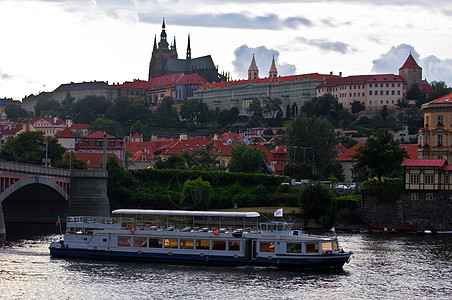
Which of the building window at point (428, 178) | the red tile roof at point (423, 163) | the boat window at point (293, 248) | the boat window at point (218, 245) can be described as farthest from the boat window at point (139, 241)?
the building window at point (428, 178)

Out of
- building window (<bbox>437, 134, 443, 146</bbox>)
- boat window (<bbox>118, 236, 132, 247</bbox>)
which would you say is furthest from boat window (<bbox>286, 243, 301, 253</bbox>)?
building window (<bbox>437, 134, 443, 146</bbox>)

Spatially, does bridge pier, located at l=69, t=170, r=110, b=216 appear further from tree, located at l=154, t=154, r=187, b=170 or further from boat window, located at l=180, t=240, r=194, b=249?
boat window, located at l=180, t=240, r=194, b=249

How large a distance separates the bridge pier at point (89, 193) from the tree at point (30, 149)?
2650 cm

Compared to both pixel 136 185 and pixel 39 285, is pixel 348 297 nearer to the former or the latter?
pixel 39 285

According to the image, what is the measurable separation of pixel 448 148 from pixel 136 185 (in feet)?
129

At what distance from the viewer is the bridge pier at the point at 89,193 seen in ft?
303

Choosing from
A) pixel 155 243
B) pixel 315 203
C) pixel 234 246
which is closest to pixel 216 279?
pixel 234 246

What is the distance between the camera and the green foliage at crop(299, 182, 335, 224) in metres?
91.8

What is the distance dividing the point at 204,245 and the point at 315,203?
30.9 meters

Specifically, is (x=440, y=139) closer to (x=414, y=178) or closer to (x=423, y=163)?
(x=423, y=163)

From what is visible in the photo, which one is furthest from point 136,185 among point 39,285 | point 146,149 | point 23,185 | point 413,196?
point 146,149

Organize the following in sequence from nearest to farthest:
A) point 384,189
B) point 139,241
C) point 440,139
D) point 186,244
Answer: point 186,244 → point 139,241 → point 384,189 → point 440,139

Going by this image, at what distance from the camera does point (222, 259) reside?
62.3 m

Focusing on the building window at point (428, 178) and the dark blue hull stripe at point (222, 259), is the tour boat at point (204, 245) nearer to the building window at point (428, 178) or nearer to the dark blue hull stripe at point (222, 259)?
the dark blue hull stripe at point (222, 259)
